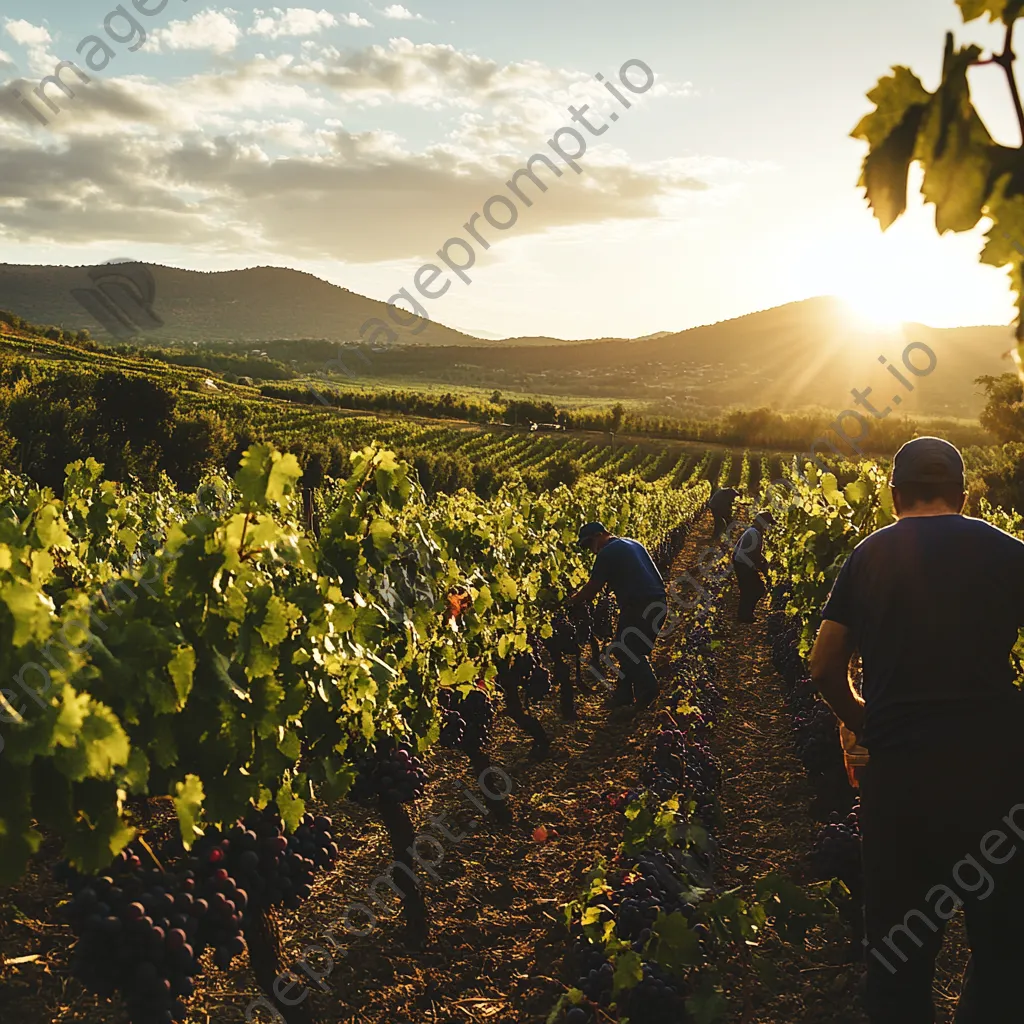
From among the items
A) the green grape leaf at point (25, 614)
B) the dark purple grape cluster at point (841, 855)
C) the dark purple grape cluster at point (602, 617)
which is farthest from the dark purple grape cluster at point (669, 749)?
the dark purple grape cluster at point (602, 617)

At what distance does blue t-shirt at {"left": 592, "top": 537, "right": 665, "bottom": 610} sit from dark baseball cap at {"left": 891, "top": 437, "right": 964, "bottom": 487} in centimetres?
516

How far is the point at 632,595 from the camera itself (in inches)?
305

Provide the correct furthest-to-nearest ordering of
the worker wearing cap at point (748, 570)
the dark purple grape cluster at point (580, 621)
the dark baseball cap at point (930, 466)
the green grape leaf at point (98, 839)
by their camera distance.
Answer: the worker wearing cap at point (748, 570) < the dark purple grape cluster at point (580, 621) < the dark baseball cap at point (930, 466) < the green grape leaf at point (98, 839)

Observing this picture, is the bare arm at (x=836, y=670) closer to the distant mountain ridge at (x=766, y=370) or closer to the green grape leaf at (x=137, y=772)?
the green grape leaf at (x=137, y=772)

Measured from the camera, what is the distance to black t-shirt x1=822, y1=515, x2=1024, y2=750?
7.55ft

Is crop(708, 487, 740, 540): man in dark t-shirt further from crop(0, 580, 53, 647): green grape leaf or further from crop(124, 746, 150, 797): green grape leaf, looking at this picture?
crop(0, 580, 53, 647): green grape leaf

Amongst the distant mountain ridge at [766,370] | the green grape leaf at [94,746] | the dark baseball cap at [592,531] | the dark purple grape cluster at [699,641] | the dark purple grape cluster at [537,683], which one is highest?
the distant mountain ridge at [766,370]

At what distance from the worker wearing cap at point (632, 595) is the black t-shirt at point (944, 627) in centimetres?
523

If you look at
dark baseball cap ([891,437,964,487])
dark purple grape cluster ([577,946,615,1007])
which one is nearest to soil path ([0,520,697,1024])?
dark purple grape cluster ([577,946,615,1007])

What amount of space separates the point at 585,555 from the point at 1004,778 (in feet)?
27.4

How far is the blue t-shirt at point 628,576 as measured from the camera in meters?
7.74

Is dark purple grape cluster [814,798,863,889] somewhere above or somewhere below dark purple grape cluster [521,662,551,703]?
above

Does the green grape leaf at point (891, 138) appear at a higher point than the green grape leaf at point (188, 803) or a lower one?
higher

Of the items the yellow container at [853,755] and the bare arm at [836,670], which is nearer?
the bare arm at [836,670]
